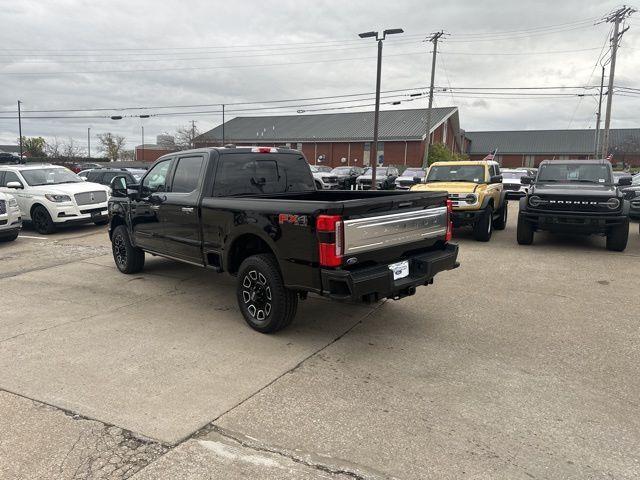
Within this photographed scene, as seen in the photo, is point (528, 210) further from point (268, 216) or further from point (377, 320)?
point (268, 216)

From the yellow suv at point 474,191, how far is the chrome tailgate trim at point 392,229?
5137mm

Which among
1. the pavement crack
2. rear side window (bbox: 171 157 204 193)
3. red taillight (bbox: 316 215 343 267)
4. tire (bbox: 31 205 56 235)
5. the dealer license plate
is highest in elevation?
rear side window (bbox: 171 157 204 193)

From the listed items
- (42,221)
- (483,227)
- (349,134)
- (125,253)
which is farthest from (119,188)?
(349,134)

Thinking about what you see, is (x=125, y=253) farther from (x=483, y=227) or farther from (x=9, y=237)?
(x=483, y=227)

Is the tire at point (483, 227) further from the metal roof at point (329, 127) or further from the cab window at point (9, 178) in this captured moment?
the metal roof at point (329, 127)

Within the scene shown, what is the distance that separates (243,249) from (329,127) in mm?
57605

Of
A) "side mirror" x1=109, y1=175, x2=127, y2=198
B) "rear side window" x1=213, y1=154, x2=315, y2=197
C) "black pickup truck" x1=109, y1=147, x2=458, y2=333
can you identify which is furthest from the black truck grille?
"side mirror" x1=109, y1=175, x2=127, y2=198

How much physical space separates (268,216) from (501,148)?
7808 centimetres

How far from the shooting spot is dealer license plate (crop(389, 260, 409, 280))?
450 centimetres

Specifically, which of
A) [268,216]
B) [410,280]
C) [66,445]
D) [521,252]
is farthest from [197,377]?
[521,252]

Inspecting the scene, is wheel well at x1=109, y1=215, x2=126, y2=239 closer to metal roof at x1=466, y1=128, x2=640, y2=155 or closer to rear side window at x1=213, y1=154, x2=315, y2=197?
rear side window at x1=213, y1=154, x2=315, y2=197

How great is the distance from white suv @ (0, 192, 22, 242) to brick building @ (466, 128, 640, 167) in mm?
72421

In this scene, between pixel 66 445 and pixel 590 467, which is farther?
pixel 66 445

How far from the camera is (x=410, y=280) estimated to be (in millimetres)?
4672
